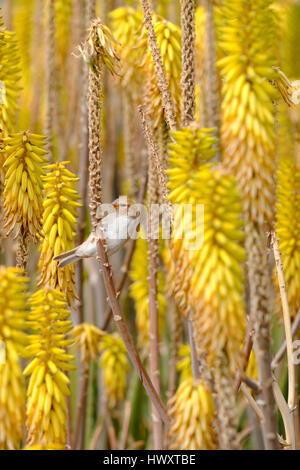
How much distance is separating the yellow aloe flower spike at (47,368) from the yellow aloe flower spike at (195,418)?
8 cm

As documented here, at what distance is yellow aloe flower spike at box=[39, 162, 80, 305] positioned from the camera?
0.50 meters

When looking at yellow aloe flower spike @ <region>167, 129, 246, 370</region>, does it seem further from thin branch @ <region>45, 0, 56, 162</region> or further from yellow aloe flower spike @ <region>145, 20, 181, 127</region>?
thin branch @ <region>45, 0, 56, 162</region>

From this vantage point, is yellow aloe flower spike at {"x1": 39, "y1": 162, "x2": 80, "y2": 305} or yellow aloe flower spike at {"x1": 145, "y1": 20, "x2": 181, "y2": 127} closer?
yellow aloe flower spike at {"x1": 39, "y1": 162, "x2": 80, "y2": 305}

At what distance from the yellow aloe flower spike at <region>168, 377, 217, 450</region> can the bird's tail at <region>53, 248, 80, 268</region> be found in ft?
0.45

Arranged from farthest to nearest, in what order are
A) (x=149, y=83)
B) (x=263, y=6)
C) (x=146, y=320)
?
(x=146, y=320), (x=149, y=83), (x=263, y=6)

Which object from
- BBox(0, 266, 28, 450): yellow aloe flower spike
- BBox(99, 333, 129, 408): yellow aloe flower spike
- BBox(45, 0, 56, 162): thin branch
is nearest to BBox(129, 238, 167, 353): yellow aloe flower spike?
BBox(99, 333, 129, 408): yellow aloe flower spike


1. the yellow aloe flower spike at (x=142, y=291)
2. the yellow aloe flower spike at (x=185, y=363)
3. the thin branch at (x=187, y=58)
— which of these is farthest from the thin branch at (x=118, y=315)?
A: the yellow aloe flower spike at (x=142, y=291)

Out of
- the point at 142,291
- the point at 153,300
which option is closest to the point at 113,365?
the point at 142,291

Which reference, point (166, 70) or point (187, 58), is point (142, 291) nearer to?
point (166, 70)

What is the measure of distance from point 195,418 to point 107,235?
16cm

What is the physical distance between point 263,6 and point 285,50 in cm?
74
